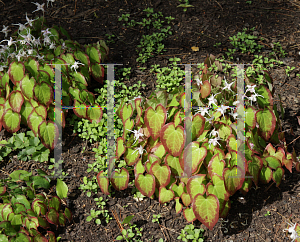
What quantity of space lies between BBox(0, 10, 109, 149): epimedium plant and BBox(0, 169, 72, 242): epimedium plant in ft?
1.04

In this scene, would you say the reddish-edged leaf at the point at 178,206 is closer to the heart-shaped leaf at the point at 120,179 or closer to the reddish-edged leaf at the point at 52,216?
the heart-shaped leaf at the point at 120,179

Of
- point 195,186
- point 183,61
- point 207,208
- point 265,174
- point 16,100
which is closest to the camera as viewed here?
point 207,208

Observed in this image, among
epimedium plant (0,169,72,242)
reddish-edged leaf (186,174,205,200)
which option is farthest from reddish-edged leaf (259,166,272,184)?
epimedium plant (0,169,72,242)

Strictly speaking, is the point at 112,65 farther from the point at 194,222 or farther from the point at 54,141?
the point at 194,222

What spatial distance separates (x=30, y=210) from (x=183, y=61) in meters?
2.04

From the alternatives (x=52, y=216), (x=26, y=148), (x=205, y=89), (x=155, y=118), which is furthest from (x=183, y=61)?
(x=52, y=216)

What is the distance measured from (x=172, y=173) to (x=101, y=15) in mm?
2356

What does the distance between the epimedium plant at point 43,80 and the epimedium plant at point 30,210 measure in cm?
32

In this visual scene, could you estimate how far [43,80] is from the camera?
258 cm

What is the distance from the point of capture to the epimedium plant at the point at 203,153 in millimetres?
1960

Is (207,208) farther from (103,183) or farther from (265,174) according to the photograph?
(103,183)

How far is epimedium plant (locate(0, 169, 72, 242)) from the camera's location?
2045 millimetres

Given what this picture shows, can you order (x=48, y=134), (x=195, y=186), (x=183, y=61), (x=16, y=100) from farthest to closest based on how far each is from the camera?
1. (x=183, y=61)
2. (x=16, y=100)
3. (x=48, y=134)
4. (x=195, y=186)

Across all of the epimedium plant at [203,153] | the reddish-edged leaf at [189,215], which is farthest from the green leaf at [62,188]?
the reddish-edged leaf at [189,215]
